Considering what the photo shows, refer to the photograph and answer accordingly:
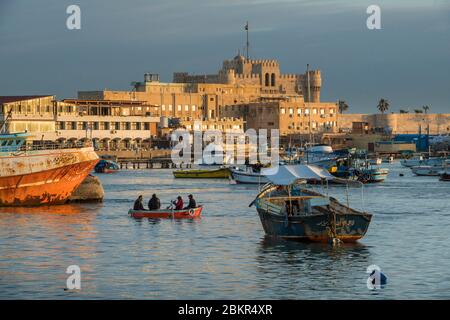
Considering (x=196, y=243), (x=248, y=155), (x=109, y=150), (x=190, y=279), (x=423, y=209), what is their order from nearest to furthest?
(x=190, y=279) < (x=196, y=243) < (x=423, y=209) < (x=109, y=150) < (x=248, y=155)

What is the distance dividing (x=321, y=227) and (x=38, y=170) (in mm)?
23583

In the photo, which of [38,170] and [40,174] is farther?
[40,174]

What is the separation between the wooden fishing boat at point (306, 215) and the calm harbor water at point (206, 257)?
57 cm

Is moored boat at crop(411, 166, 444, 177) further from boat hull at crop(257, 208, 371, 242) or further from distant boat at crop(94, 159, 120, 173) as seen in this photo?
boat hull at crop(257, 208, 371, 242)

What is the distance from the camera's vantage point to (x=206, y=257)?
139ft

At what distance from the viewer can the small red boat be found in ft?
188

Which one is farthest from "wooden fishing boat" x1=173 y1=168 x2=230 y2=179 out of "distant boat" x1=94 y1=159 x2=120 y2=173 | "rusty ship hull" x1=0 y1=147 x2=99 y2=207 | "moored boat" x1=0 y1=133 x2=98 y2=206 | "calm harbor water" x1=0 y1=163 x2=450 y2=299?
"rusty ship hull" x1=0 y1=147 x2=99 y2=207

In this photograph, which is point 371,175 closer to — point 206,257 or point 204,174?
point 204,174

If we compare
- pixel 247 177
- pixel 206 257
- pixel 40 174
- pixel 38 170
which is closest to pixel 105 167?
pixel 247 177

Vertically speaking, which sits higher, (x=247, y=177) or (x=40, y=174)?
(x=40, y=174)

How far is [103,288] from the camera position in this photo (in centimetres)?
3462
